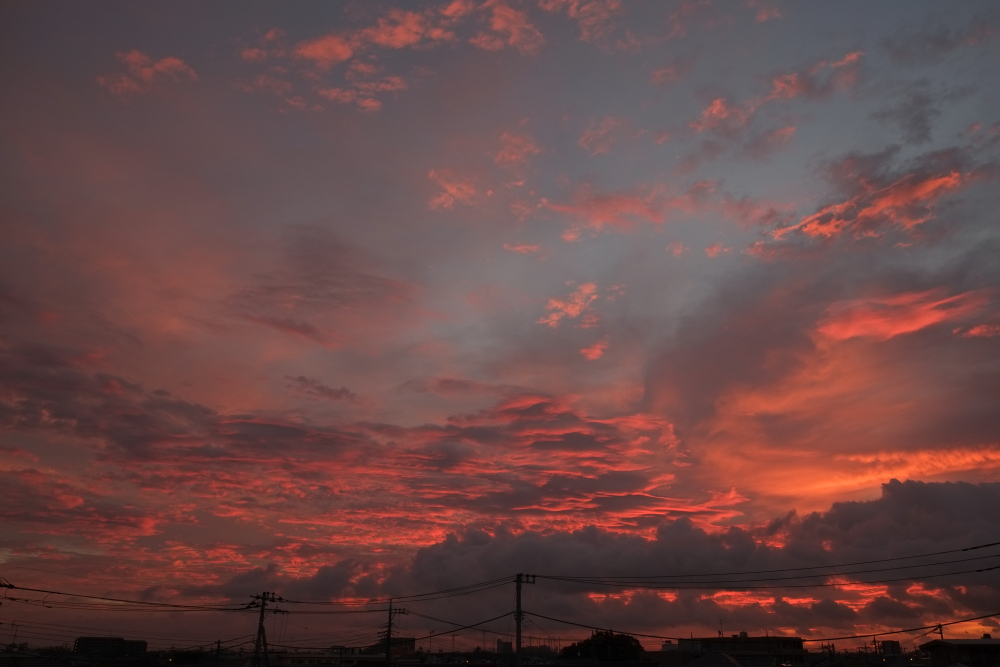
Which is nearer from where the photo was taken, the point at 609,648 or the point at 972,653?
the point at 972,653

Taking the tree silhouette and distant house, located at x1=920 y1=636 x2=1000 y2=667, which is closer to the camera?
distant house, located at x1=920 y1=636 x2=1000 y2=667

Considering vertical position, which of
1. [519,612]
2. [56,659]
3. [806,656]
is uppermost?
[519,612]

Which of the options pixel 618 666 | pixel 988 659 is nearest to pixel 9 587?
pixel 618 666

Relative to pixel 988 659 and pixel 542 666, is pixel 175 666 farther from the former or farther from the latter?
pixel 988 659

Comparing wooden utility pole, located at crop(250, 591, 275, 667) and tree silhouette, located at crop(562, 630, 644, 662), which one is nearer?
wooden utility pole, located at crop(250, 591, 275, 667)

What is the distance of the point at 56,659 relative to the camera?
110000mm

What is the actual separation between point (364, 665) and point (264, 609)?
80542mm

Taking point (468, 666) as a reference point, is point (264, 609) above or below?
above

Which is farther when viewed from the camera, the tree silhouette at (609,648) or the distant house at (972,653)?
the tree silhouette at (609,648)

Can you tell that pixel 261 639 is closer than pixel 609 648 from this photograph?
Yes

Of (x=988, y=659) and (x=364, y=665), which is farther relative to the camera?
(x=364, y=665)

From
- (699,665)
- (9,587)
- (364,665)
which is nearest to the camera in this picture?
(9,587)

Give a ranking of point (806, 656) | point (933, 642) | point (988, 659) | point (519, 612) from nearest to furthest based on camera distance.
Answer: point (519, 612), point (988, 659), point (933, 642), point (806, 656)

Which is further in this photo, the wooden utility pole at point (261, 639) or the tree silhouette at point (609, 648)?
the tree silhouette at point (609, 648)
